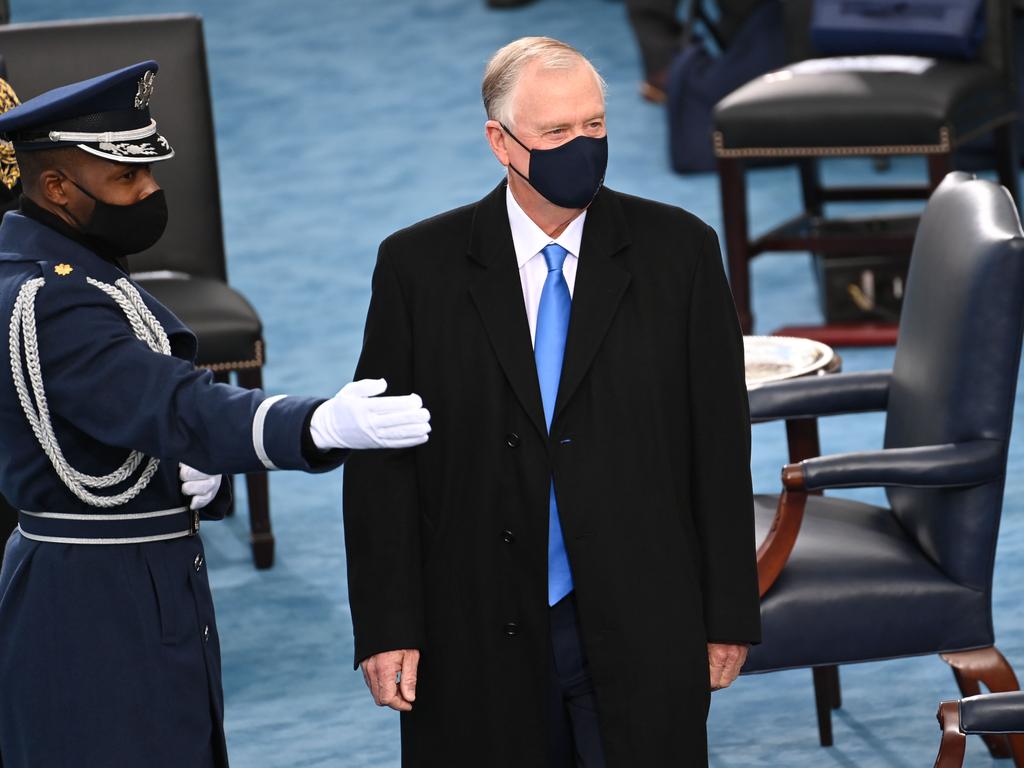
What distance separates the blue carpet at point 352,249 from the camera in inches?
148

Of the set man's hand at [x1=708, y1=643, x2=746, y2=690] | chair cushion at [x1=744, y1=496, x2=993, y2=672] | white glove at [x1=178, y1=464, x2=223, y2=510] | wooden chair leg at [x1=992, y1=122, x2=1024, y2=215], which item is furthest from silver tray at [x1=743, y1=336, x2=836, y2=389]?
wooden chair leg at [x1=992, y1=122, x2=1024, y2=215]

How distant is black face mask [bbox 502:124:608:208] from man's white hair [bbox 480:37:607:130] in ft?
0.21

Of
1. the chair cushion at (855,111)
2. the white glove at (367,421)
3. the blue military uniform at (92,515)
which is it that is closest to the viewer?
the white glove at (367,421)

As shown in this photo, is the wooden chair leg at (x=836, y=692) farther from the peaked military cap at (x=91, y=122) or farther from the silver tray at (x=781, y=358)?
→ the peaked military cap at (x=91, y=122)

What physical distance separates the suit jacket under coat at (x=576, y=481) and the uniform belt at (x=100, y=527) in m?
0.24

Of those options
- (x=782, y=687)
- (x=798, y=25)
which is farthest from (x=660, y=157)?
(x=782, y=687)

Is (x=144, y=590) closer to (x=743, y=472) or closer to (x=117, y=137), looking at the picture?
(x=117, y=137)

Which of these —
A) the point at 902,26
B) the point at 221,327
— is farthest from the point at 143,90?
the point at 902,26

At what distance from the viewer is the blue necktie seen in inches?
93.7

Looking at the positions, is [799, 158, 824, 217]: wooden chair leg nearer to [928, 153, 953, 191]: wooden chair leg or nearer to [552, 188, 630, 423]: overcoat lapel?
[928, 153, 953, 191]: wooden chair leg

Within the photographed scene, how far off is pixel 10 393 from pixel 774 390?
5.30 ft

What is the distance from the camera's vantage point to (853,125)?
575cm

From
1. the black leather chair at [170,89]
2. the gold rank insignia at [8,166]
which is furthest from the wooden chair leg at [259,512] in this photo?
the gold rank insignia at [8,166]

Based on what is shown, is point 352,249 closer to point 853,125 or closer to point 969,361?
point 853,125
